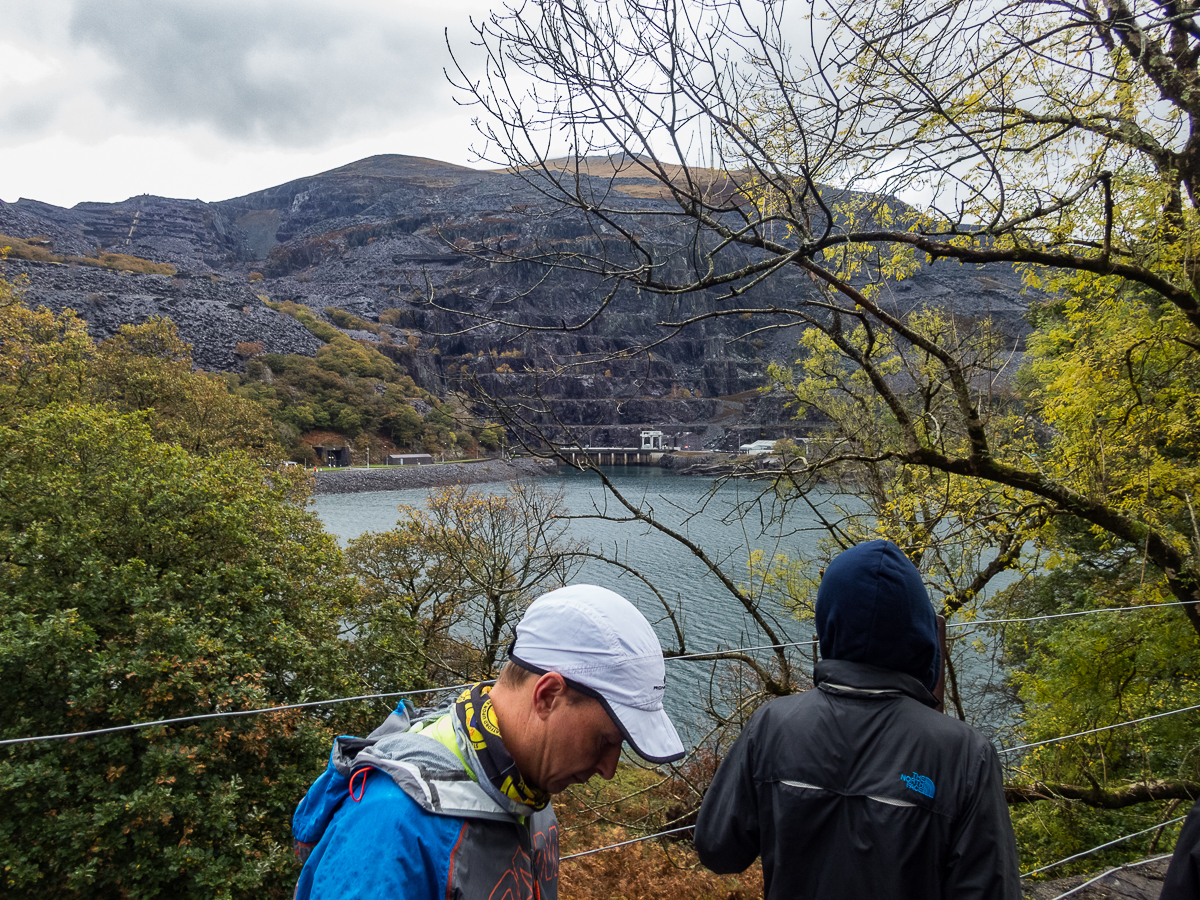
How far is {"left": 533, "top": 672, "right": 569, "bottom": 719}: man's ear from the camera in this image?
3.28 feet

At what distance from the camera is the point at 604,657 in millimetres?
1008

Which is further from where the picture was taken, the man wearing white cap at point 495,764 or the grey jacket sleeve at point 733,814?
the grey jacket sleeve at point 733,814

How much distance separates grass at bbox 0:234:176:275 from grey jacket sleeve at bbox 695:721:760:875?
96757 mm

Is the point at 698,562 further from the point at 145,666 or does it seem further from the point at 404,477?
the point at 404,477

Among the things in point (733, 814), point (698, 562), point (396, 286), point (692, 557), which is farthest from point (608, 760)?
point (396, 286)

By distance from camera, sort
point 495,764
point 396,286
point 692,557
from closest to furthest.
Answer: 1. point 495,764
2. point 692,557
3. point 396,286

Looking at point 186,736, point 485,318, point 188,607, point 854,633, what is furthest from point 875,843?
point 188,607

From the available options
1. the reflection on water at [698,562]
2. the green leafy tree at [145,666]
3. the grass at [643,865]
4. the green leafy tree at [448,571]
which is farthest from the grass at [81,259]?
the grass at [643,865]

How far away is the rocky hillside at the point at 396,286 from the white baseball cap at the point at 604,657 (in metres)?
2.44

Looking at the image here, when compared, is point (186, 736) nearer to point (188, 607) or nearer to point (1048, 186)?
point (188, 607)

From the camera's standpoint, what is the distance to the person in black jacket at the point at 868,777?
1.29 metres

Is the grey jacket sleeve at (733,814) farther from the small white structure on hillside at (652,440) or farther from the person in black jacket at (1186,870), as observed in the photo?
the small white structure on hillside at (652,440)

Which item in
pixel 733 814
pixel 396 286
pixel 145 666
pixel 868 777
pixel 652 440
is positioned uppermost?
pixel 396 286

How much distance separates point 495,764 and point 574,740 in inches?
5.0
